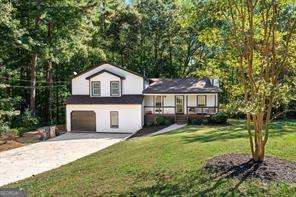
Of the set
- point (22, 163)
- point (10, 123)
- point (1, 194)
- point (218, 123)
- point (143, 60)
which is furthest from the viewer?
point (143, 60)

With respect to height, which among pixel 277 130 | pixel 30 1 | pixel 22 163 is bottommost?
pixel 22 163

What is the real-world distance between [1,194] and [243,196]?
8309 millimetres

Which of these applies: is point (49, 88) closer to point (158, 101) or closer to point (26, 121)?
point (26, 121)

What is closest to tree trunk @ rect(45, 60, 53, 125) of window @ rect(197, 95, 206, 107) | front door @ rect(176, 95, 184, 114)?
front door @ rect(176, 95, 184, 114)

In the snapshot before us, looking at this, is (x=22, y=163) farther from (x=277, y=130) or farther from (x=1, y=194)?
(x=277, y=130)

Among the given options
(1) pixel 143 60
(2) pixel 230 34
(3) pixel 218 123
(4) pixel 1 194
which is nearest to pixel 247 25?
(2) pixel 230 34

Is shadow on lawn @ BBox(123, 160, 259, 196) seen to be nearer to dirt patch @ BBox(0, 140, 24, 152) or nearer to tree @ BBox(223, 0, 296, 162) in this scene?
tree @ BBox(223, 0, 296, 162)

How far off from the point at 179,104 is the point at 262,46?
24.1 m

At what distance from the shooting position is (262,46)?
14.6 m

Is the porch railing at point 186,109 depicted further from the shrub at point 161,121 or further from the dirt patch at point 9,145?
the dirt patch at point 9,145

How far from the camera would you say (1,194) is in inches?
582

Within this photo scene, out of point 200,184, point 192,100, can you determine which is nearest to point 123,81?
point 192,100

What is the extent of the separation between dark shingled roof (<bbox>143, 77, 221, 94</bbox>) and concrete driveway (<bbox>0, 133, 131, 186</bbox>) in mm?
5837

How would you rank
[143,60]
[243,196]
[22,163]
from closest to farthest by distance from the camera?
[243,196] → [22,163] → [143,60]
